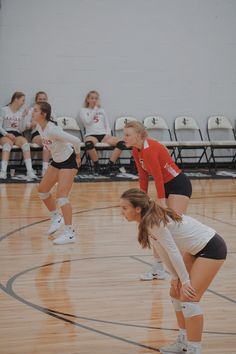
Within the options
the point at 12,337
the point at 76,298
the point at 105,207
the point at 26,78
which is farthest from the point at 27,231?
the point at 26,78

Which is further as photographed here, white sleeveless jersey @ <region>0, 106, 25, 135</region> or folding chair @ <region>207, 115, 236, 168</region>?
folding chair @ <region>207, 115, 236, 168</region>

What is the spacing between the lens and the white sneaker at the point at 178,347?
17.0 ft

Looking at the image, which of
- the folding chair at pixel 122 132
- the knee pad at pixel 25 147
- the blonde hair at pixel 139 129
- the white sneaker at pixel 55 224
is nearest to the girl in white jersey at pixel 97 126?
the folding chair at pixel 122 132

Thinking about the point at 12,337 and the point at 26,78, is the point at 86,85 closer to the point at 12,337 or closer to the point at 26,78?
the point at 26,78

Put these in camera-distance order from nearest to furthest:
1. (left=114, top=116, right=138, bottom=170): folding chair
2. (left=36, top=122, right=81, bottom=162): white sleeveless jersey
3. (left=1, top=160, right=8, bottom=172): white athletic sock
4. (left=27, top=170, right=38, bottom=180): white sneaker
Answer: (left=36, top=122, right=81, bottom=162): white sleeveless jersey → (left=1, top=160, right=8, bottom=172): white athletic sock → (left=27, top=170, right=38, bottom=180): white sneaker → (left=114, top=116, right=138, bottom=170): folding chair

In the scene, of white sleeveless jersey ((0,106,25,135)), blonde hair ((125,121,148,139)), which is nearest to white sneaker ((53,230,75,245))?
blonde hair ((125,121,148,139))

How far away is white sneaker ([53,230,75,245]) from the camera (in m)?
9.22

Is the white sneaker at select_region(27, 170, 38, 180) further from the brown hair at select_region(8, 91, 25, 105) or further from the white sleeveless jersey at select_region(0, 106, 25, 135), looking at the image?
the brown hair at select_region(8, 91, 25, 105)

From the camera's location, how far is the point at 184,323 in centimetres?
517

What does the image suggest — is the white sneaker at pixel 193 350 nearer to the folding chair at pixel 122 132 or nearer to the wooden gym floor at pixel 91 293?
the wooden gym floor at pixel 91 293

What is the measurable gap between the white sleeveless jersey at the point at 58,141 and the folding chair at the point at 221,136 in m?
8.59

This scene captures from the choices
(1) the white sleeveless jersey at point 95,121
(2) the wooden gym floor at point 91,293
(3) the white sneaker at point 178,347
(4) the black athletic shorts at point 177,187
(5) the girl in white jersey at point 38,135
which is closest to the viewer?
→ (3) the white sneaker at point 178,347

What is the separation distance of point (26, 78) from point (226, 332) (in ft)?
37.9

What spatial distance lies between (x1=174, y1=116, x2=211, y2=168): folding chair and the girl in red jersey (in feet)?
31.5
